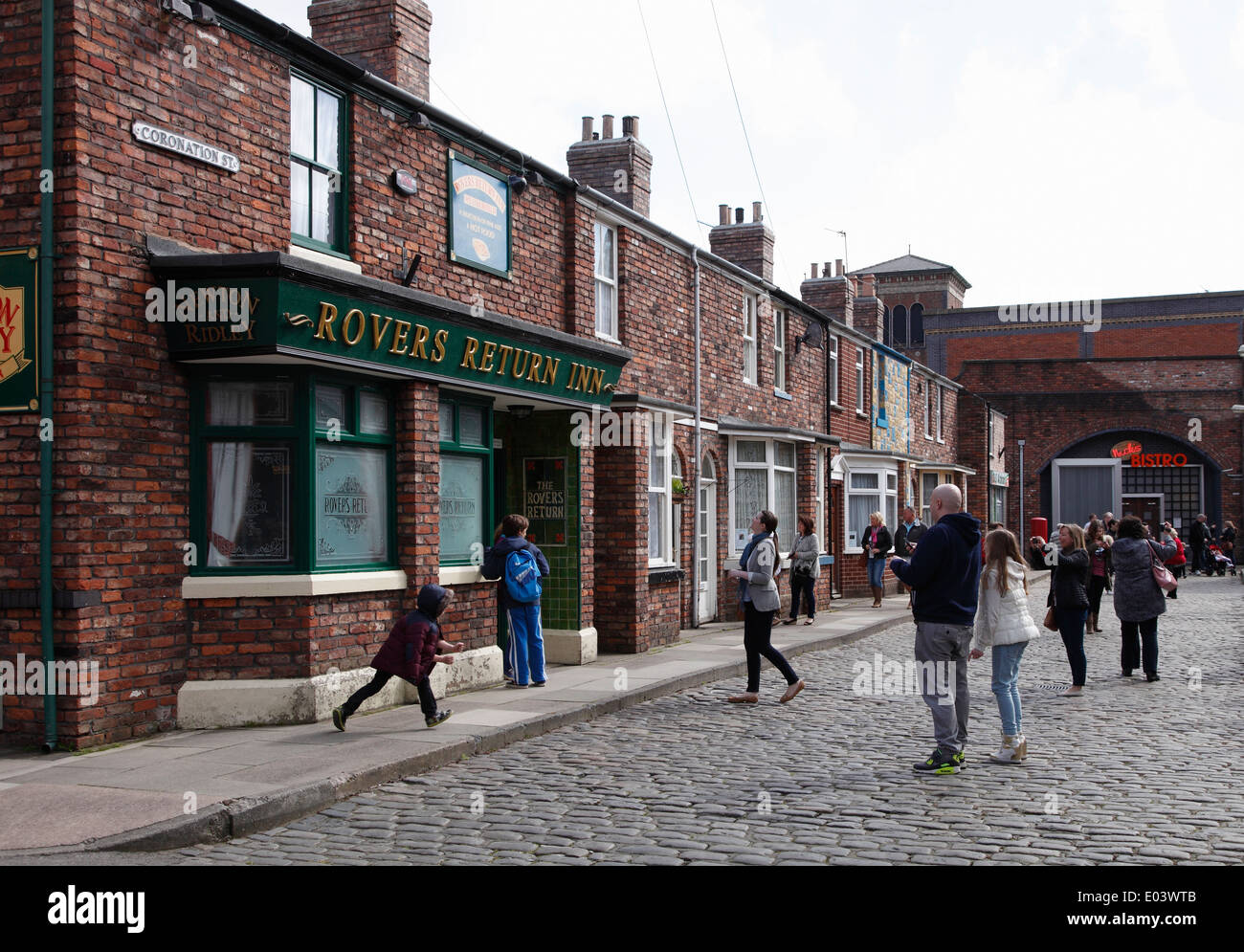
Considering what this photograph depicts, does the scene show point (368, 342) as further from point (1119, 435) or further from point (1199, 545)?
point (1119, 435)

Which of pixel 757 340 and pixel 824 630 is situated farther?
pixel 757 340

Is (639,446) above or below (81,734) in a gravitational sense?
above

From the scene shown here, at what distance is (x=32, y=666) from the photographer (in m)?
8.52

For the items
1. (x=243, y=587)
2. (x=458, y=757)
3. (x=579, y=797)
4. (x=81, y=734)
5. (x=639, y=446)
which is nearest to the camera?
(x=579, y=797)

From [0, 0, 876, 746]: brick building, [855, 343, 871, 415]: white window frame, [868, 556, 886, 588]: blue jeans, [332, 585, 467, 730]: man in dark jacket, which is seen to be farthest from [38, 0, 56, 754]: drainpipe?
[855, 343, 871, 415]: white window frame

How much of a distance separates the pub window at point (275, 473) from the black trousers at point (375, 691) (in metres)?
1.12

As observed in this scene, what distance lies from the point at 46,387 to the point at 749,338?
1453cm

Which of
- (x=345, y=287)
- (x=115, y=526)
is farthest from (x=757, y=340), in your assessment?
(x=115, y=526)

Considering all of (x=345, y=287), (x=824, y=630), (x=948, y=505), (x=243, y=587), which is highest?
(x=345, y=287)

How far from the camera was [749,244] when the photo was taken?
925 inches

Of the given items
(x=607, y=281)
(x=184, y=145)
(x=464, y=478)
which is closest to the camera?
(x=184, y=145)

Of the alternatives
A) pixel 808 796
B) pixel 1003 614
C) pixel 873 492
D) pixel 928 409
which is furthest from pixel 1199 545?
pixel 808 796
